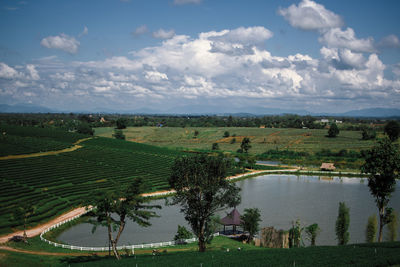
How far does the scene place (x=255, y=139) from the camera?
146 meters

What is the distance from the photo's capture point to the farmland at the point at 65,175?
48.2 meters

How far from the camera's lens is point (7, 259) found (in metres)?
25.0

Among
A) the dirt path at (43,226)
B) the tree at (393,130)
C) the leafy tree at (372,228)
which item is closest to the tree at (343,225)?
the leafy tree at (372,228)

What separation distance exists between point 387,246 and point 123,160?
2927 inches

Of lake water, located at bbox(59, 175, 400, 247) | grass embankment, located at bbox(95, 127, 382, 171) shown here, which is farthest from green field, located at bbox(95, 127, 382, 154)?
lake water, located at bbox(59, 175, 400, 247)

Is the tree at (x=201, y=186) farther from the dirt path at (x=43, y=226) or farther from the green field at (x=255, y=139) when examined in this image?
the green field at (x=255, y=139)

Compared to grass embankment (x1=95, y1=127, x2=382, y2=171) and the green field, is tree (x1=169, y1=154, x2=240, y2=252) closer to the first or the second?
grass embankment (x1=95, y1=127, x2=382, y2=171)

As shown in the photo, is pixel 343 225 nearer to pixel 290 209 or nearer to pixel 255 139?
pixel 290 209

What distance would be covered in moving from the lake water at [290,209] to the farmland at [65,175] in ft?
21.8

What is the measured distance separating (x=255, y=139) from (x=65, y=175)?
95.7m

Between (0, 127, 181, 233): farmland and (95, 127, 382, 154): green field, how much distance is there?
39354mm

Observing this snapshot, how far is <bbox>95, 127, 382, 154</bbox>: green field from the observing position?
406 feet

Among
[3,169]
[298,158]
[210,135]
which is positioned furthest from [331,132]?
[3,169]

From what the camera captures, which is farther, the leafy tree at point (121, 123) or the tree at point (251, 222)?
the leafy tree at point (121, 123)
